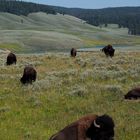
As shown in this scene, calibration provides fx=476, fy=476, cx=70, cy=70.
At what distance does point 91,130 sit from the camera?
762 centimetres

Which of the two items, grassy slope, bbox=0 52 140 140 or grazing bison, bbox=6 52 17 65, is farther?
grazing bison, bbox=6 52 17 65

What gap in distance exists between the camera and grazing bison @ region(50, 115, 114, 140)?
739 cm

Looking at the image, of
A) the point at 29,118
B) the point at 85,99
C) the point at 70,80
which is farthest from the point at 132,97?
the point at 70,80

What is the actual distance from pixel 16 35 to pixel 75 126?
144 meters

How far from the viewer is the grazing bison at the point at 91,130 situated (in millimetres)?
7387

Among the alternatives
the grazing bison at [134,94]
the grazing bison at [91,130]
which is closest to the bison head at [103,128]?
the grazing bison at [91,130]

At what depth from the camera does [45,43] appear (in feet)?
471

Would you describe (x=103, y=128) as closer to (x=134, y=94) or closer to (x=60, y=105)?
(x=60, y=105)

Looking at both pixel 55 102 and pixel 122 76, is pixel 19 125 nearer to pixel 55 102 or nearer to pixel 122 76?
pixel 55 102

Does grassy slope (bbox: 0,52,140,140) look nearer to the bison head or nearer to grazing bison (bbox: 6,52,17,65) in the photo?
the bison head

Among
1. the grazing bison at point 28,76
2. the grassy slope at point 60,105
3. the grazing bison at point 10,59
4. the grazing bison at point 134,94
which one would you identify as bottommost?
the grazing bison at point 10,59

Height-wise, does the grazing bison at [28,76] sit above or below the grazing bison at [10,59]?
above

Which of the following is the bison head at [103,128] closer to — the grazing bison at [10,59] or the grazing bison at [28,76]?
the grazing bison at [28,76]

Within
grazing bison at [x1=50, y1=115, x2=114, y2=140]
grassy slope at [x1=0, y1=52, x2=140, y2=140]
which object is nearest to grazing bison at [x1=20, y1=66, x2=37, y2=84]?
grassy slope at [x1=0, y1=52, x2=140, y2=140]
